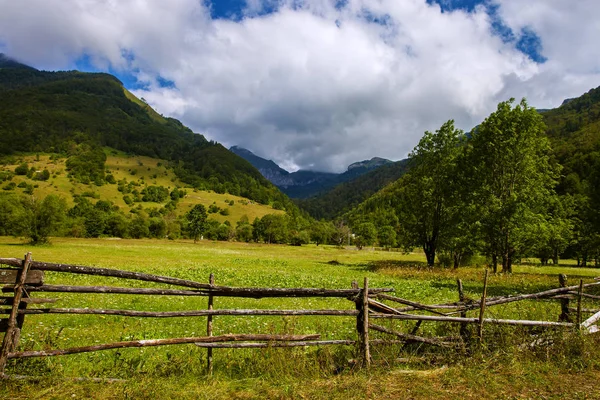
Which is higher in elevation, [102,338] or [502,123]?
[502,123]

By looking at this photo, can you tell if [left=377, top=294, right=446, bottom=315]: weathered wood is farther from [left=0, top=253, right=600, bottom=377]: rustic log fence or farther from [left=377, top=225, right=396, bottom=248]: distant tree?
[left=377, top=225, right=396, bottom=248]: distant tree

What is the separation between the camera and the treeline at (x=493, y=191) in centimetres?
3319

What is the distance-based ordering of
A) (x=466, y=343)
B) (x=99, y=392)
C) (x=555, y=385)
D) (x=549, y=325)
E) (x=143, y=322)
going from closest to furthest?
(x=99, y=392) < (x=555, y=385) < (x=466, y=343) < (x=549, y=325) < (x=143, y=322)

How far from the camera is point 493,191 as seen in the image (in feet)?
119

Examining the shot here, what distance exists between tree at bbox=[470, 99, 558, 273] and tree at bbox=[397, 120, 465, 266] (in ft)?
11.6

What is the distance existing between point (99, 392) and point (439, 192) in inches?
1580

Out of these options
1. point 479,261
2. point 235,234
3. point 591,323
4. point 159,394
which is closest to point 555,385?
point 591,323

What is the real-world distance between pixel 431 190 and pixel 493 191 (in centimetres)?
648

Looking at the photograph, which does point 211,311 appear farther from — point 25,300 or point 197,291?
point 25,300

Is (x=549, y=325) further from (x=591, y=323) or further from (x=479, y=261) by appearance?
(x=479, y=261)

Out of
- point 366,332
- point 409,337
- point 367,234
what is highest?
point 367,234

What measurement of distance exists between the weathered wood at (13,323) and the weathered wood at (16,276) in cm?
9

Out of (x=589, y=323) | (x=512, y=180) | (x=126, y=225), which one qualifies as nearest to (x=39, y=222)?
(x=126, y=225)

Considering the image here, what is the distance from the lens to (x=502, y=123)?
3497 cm
